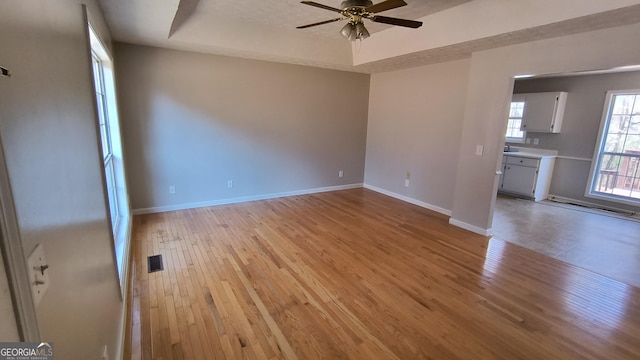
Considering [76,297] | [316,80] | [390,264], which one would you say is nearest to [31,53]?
[76,297]

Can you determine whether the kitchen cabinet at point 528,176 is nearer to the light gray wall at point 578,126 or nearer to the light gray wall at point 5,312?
the light gray wall at point 578,126

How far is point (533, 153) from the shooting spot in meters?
5.96

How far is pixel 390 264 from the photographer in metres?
3.05

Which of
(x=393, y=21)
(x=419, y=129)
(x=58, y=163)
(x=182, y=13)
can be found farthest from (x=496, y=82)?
(x=58, y=163)

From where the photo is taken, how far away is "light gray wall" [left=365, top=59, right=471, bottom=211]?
14.6 ft

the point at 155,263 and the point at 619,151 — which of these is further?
the point at 619,151

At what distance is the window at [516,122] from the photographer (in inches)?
243

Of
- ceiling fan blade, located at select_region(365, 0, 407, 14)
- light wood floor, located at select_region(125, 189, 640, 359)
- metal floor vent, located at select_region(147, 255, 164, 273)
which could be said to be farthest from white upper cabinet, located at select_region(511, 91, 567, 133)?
metal floor vent, located at select_region(147, 255, 164, 273)

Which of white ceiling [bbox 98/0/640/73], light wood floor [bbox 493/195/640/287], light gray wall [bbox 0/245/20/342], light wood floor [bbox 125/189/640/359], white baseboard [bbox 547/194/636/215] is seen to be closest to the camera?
light gray wall [bbox 0/245/20/342]

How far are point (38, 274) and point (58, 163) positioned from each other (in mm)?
427

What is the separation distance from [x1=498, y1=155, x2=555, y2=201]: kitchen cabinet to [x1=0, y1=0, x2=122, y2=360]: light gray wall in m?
6.72

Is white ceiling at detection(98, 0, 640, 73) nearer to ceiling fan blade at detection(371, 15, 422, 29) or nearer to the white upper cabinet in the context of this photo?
ceiling fan blade at detection(371, 15, 422, 29)

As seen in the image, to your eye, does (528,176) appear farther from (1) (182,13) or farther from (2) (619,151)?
(1) (182,13)

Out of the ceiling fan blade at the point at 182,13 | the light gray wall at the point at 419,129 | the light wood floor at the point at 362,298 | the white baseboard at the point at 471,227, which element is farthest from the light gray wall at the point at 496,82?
the ceiling fan blade at the point at 182,13
